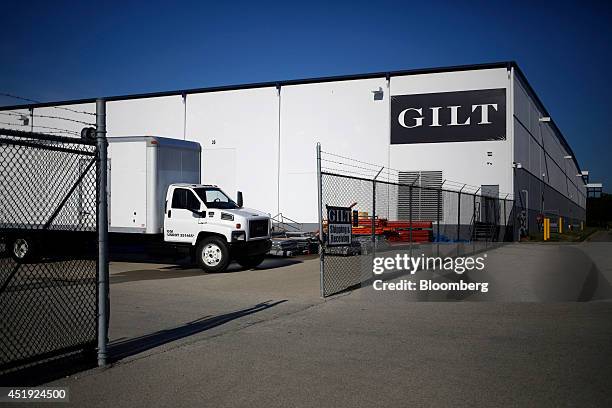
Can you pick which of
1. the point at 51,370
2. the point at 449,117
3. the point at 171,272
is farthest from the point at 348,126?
the point at 51,370

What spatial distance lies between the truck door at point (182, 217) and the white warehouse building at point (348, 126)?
15.5 meters

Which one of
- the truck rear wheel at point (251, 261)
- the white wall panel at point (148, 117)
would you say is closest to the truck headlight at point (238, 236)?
the truck rear wheel at point (251, 261)

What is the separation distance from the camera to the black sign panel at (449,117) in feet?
98.4

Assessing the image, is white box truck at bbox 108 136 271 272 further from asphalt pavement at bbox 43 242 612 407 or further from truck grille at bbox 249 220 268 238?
asphalt pavement at bbox 43 242 612 407

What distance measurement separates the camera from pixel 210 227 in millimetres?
16375

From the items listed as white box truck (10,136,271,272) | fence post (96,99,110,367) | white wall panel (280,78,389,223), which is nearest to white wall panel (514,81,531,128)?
white wall panel (280,78,389,223)

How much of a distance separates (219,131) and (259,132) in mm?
2497

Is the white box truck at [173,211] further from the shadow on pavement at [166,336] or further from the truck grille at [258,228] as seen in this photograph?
the shadow on pavement at [166,336]

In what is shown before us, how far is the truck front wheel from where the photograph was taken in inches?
634

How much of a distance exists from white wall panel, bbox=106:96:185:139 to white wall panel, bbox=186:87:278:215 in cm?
112

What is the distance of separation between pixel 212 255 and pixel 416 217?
15889 mm

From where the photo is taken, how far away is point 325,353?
683cm

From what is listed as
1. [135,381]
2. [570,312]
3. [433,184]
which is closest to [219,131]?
[433,184]

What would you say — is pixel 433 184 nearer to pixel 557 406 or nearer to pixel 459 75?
pixel 459 75
